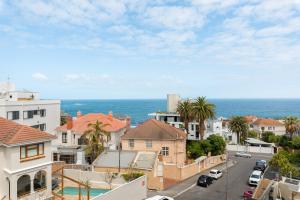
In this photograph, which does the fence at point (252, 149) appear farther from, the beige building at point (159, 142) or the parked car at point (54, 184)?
the parked car at point (54, 184)

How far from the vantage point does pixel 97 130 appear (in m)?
48.3

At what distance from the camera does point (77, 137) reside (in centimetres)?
5941

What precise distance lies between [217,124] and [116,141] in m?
43.4

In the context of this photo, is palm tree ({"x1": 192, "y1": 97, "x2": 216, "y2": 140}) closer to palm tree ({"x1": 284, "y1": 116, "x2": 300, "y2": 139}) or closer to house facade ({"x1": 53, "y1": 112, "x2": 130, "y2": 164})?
house facade ({"x1": 53, "y1": 112, "x2": 130, "y2": 164})

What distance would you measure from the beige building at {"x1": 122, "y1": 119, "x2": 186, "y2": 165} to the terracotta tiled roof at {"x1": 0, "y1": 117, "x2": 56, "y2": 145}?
984 inches

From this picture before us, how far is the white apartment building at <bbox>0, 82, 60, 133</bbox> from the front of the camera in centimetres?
4986

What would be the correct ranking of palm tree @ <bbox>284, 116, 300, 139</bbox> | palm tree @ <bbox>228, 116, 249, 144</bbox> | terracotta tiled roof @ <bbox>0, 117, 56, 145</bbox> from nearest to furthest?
terracotta tiled roof @ <bbox>0, 117, 56, 145</bbox> < palm tree @ <bbox>284, 116, 300, 139</bbox> < palm tree @ <bbox>228, 116, 249, 144</bbox>

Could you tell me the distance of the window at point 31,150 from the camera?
29381 millimetres

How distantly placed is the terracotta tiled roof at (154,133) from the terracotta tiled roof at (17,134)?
25.2m

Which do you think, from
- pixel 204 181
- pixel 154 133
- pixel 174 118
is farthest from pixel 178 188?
pixel 174 118

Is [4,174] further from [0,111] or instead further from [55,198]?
[0,111]

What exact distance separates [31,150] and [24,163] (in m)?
1.38

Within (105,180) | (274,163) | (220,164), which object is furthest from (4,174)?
(220,164)

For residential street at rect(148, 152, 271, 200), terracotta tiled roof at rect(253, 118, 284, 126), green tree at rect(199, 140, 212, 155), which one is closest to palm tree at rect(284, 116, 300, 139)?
terracotta tiled roof at rect(253, 118, 284, 126)
